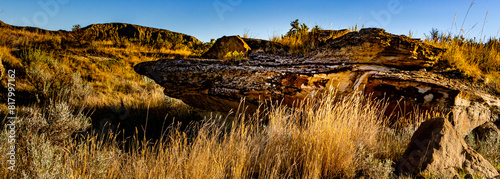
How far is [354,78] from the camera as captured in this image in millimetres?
4043

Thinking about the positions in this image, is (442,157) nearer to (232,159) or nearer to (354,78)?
(354,78)

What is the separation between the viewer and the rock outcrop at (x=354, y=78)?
3895mm

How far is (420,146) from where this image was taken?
120 inches

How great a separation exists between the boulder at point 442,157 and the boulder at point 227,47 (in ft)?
10.5

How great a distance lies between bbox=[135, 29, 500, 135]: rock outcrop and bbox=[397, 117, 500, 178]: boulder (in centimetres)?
84

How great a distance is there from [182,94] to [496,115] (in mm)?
5238

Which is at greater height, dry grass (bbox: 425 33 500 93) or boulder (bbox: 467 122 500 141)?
dry grass (bbox: 425 33 500 93)

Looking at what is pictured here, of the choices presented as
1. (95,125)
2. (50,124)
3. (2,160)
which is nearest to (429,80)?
(2,160)

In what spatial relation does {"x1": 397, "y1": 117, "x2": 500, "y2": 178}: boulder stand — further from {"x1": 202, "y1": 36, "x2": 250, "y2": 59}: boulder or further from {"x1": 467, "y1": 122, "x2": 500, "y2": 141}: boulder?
{"x1": 202, "y1": 36, "x2": 250, "y2": 59}: boulder

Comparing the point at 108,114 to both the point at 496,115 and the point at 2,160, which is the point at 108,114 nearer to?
the point at 2,160

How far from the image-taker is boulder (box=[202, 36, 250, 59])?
521cm

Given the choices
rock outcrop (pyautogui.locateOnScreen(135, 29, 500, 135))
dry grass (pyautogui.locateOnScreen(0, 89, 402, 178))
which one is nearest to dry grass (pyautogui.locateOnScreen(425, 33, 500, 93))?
rock outcrop (pyautogui.locateOnScreen(135, 29, 500, 135))

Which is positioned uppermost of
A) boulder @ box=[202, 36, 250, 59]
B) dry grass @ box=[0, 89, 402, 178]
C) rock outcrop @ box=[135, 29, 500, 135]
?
boulder @ box=[202, 36, 250, 59]

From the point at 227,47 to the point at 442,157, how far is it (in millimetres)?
3997
